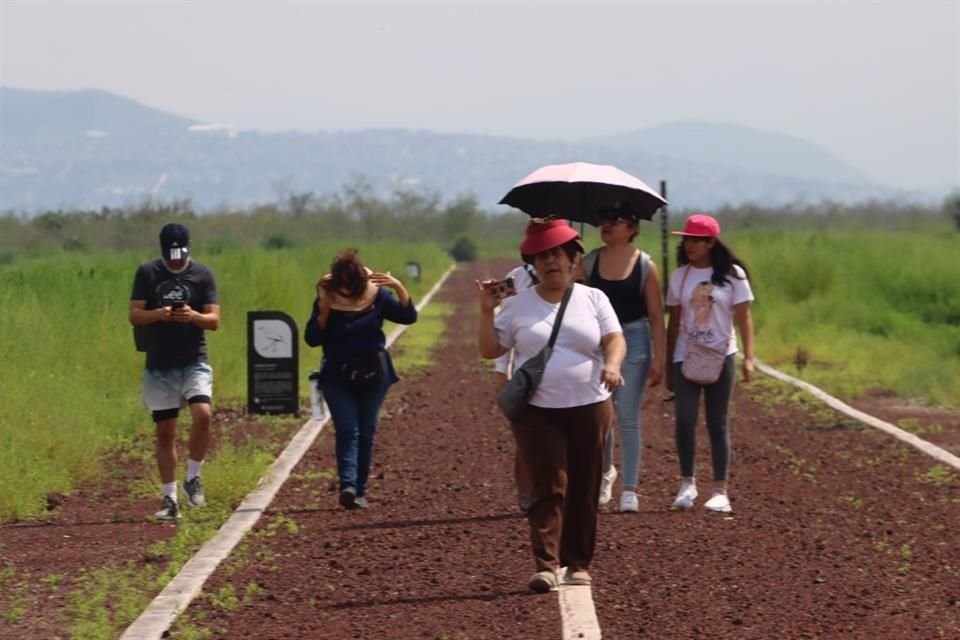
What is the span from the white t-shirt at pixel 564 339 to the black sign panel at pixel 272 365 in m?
9.34

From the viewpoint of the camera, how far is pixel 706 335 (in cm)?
1118

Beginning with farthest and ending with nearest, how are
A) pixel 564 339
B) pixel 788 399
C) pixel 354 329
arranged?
pixel 788 399, pixel 354 329, pixel 564 339

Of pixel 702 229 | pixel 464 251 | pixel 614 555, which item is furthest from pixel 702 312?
pixel 464 251

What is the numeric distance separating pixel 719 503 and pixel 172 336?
354 cm

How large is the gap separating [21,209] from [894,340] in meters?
13.8

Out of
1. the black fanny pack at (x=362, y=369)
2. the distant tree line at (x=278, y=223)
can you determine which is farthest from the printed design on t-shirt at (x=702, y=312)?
the distant tree line at (x=278, y=223)

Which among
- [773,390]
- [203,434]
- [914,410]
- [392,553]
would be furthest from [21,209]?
[392,553]

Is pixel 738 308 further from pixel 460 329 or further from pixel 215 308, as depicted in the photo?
pixel 460 329

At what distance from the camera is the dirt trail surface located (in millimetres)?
8180

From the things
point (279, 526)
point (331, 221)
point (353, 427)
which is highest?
point (353, 427)

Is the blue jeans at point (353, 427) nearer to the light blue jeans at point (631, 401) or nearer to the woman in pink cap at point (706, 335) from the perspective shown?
the light blue jeans at point (631, 401)

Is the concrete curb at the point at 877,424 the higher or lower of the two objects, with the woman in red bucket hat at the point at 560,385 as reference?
lower

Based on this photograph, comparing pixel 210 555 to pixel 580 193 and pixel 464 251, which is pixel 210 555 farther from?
pixel 464 251

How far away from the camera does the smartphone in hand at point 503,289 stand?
863 centimetres
